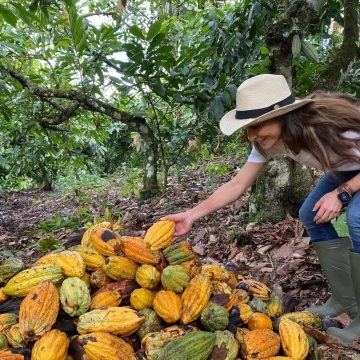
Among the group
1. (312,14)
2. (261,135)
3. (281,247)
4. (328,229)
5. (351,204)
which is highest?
(312,14)

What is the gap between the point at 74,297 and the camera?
170 centimetres

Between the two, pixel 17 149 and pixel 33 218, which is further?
pixel 17 149

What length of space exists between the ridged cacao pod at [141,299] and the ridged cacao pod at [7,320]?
466mm

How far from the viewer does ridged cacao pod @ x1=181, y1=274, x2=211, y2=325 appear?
1752 mm

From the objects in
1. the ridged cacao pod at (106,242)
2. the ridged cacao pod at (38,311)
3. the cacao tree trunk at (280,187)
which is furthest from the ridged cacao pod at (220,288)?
the cacao tree trunk at (280,187)

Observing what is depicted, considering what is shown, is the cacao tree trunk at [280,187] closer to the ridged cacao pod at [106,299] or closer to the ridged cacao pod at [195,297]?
the ridged cacao pod at [195,297]

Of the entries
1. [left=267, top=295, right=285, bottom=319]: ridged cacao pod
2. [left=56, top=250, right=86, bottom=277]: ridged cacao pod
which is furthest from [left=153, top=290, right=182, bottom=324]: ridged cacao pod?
[left=267, top=295, right=285, bottom=319]: ridged cacao pod

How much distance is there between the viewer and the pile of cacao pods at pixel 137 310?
5.18ft

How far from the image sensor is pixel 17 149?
25.0ft

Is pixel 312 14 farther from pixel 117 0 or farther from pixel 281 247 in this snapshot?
pixel 117 0

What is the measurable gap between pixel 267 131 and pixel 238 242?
5.14 feet

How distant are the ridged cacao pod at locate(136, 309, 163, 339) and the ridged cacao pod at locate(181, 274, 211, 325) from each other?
0.10 metres

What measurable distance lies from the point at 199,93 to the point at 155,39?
703 millimetres

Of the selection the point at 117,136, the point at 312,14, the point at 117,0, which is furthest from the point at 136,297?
the point at 117,136
